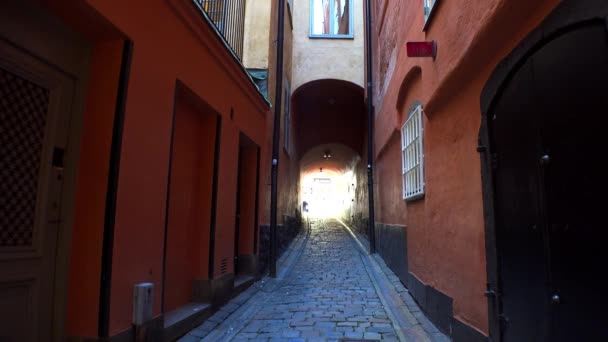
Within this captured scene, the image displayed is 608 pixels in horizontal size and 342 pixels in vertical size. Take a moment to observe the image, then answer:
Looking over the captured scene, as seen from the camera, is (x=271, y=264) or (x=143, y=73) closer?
(x=143, y=73)

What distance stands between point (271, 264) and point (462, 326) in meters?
5.19

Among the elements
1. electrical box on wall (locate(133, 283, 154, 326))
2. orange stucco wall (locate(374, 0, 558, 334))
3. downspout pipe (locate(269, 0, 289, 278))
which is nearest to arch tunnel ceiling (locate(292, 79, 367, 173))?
downspout pipe (locate(269, 0, 289, 278))

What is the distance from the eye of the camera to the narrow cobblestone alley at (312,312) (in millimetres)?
4770

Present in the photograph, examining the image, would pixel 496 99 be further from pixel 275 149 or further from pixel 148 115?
pixel 275 149

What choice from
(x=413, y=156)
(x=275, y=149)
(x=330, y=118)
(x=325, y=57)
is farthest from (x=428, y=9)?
(x=330, y=118)

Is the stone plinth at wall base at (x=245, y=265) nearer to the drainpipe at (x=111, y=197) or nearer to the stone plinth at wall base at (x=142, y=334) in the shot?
the stone plinth at wall base at (x=142, y=334)

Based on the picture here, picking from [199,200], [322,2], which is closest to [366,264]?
[199,200]

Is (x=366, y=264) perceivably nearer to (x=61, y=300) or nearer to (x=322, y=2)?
(x=61, y=300)

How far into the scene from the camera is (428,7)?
5.20 m

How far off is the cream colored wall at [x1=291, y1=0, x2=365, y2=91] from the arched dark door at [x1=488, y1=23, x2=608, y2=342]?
1013 cm

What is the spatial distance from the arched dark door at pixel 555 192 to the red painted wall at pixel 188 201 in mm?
3538

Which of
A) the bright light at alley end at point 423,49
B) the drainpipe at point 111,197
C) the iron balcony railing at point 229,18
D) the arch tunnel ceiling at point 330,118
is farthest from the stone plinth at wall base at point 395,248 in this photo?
the arch tunnel ceiling at point 330,118

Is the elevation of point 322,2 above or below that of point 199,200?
above

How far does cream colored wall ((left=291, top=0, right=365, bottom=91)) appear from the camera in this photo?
13.0m
